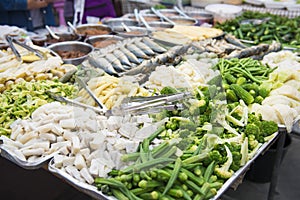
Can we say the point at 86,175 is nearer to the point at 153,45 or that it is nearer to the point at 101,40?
the point at 153,45

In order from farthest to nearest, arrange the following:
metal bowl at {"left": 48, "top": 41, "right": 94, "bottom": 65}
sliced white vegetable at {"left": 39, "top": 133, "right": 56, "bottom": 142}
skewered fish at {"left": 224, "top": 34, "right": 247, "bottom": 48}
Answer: skewered fish at {"left": 224, "top": 34, "right": 247, "bottom": 48} → metal bowl at {"left": 48, "top": 41, "right": 94, "bottom": 65} → sliced white vegetable at {"left": 39, "top": 133, "right": 56, "bottom": 142}

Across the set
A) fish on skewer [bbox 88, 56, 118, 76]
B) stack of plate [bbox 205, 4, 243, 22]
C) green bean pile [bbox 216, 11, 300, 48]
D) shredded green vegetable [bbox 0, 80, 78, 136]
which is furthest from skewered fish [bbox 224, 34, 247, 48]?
shredded green vegetable [bbox 0, 80, 78, 136]

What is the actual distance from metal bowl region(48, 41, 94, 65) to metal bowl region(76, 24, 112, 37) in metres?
0.56

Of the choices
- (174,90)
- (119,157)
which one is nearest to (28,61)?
(174,90)

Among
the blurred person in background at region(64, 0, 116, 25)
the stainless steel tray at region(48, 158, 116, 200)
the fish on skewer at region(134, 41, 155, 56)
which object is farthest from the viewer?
the blurred person in background at region(64, 0, 116, 25)

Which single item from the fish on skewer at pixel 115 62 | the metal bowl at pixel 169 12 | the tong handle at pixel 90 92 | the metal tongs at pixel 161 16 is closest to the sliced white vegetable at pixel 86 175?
the tong handle at pixel 90 92

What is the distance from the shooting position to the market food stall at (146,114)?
5.95 ft

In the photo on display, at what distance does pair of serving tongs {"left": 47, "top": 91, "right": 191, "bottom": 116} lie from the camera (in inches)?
86.3

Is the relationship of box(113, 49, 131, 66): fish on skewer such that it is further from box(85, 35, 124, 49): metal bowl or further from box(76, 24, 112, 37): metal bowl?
box(76, 24, 112, 37): metal bowl

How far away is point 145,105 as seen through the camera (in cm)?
221

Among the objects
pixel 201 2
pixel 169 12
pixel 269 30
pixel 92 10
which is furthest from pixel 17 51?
pixel 201 2

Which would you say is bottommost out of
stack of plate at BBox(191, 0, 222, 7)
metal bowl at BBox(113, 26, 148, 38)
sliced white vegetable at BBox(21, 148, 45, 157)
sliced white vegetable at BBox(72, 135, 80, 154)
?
sliced white vegetable at BBox(21, 148, 45, 157)

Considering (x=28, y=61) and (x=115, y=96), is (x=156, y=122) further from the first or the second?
(x=28, y=61)

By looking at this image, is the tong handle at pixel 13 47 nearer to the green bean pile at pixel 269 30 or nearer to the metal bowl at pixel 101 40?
the metal bowl at pixel 101 40
